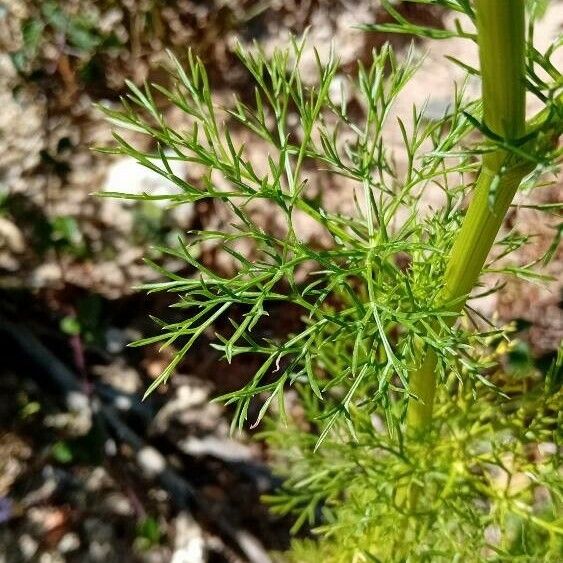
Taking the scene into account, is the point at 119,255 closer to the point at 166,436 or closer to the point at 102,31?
the point at 166,436

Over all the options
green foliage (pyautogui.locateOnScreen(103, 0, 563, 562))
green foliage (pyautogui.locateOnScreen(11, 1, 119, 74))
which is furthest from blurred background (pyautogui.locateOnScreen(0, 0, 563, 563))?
green foliage (pyautogui.locateOnScreen(103, 0, 563, 562))

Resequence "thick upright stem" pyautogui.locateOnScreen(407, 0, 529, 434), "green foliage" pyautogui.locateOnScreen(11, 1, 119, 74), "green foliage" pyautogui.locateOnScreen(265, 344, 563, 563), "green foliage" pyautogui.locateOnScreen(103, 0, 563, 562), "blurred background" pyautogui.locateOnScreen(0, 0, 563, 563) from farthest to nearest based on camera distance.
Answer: "green foliage" pyautogui.locateOnScreen(11, 1, 119, 74) < "blurred background" pyautogui.locateOnScreen(0, 0, 563, 563) < "green foliage" pyautogui.locateOnScreen(265, 344, 563, 563) < "green foliage" pyautogui.locateOnScreen(103, 0, 563, 562) < "thick upright stem" pyautogui.locateOnScreen(407, 0, 529, 434)

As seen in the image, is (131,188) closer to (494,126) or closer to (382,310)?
(382,310)

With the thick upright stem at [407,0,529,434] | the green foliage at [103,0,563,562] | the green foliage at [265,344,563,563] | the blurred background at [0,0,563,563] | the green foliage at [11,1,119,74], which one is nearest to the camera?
the thick upright stem at [407,0,529,434]

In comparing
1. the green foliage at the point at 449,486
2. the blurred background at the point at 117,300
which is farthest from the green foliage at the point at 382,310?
the blurred background at the point at 117,300

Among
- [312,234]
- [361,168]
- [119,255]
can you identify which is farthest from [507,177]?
[119,255]

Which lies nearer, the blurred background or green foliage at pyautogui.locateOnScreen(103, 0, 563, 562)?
green foliage at pyautogui.locateOnScreen(103, 0, 563, 562)

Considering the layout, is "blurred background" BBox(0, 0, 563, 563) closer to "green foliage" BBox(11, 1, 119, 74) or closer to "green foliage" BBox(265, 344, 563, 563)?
"green foliage" BBox(11, 1, 119, 74)
